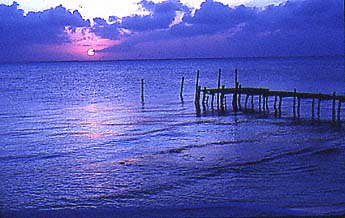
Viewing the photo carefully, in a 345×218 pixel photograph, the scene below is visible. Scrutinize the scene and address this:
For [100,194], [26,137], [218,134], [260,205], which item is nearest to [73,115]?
[26,137]

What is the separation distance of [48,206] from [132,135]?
10890 millimetres

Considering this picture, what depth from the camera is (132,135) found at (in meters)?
21.9

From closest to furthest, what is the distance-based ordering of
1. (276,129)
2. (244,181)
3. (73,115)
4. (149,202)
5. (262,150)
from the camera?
(149,202) < (244,181) < (262,150) < (276,129) < (73,115)

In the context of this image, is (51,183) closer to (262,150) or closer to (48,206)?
(48,206)

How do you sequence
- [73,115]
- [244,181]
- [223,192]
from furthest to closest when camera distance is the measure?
[73,115], [244,181], [223,192]

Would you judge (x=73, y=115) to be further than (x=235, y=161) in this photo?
Yes

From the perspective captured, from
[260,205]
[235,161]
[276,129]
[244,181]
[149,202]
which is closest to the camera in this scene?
[260,205]

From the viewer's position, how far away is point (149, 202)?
11.3 m

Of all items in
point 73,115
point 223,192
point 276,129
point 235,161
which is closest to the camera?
point 223,192

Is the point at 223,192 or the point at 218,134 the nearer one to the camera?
the point at 223,192

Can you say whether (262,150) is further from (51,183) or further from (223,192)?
(51,183)

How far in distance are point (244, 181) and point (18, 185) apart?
21.1 ft

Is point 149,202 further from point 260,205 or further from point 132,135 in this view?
point 132,135

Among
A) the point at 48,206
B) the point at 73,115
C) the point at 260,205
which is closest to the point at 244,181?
the point at 260,205
